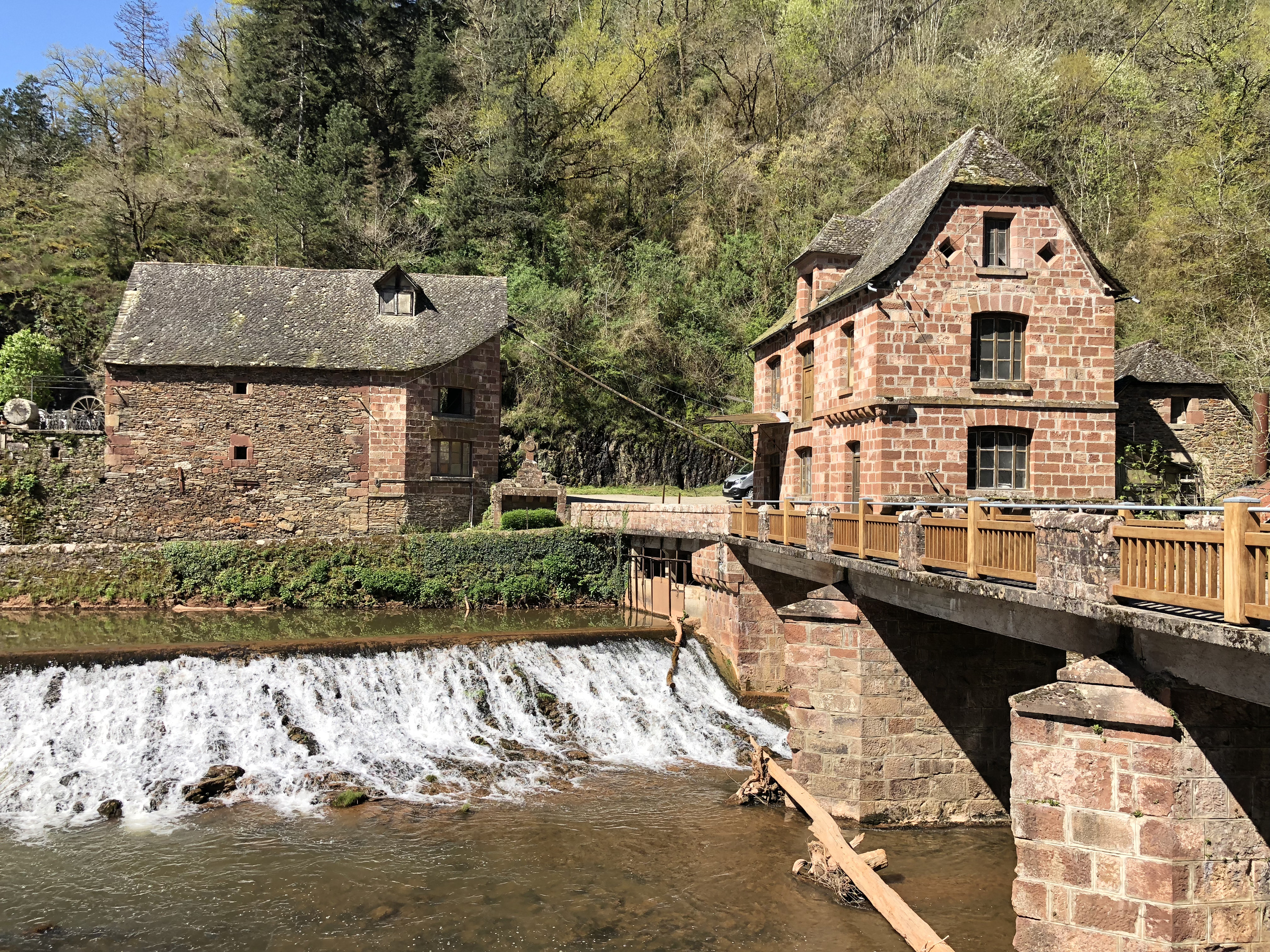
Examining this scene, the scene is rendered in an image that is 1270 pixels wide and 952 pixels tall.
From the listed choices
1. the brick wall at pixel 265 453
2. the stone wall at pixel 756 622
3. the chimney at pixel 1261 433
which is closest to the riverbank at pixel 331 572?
the brick wall at pixel 265 453

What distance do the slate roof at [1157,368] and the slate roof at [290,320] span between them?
19.3 meters

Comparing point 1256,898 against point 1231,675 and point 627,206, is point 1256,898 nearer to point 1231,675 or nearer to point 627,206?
point 1231,675

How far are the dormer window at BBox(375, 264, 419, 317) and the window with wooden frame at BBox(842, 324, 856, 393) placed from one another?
16161mm

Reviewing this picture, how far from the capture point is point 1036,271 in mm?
19875

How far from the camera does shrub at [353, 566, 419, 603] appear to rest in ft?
83.8

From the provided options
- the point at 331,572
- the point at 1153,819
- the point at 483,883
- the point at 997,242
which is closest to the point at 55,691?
the point at 483,883

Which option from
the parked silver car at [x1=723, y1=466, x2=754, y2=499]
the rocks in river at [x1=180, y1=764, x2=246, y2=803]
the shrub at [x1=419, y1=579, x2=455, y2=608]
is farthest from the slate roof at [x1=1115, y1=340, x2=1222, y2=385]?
the rocks in river at [x1=180, y1=764, x2=246, y2=803]

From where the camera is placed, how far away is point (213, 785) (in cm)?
1411

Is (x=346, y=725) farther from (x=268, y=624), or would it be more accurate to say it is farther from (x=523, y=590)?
(x=523, y=590)

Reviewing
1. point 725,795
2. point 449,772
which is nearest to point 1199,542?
point 725,795

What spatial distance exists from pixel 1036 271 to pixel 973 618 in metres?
12.2

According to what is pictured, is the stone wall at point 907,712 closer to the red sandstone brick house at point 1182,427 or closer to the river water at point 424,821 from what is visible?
the river water at point 424,821

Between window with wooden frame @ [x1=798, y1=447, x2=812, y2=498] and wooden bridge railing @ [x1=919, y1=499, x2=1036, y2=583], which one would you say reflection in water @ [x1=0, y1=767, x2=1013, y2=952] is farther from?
window with wooden frame @ [x1=798, y1=447, x2=812, y2=498]

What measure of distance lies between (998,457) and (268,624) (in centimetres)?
1811
